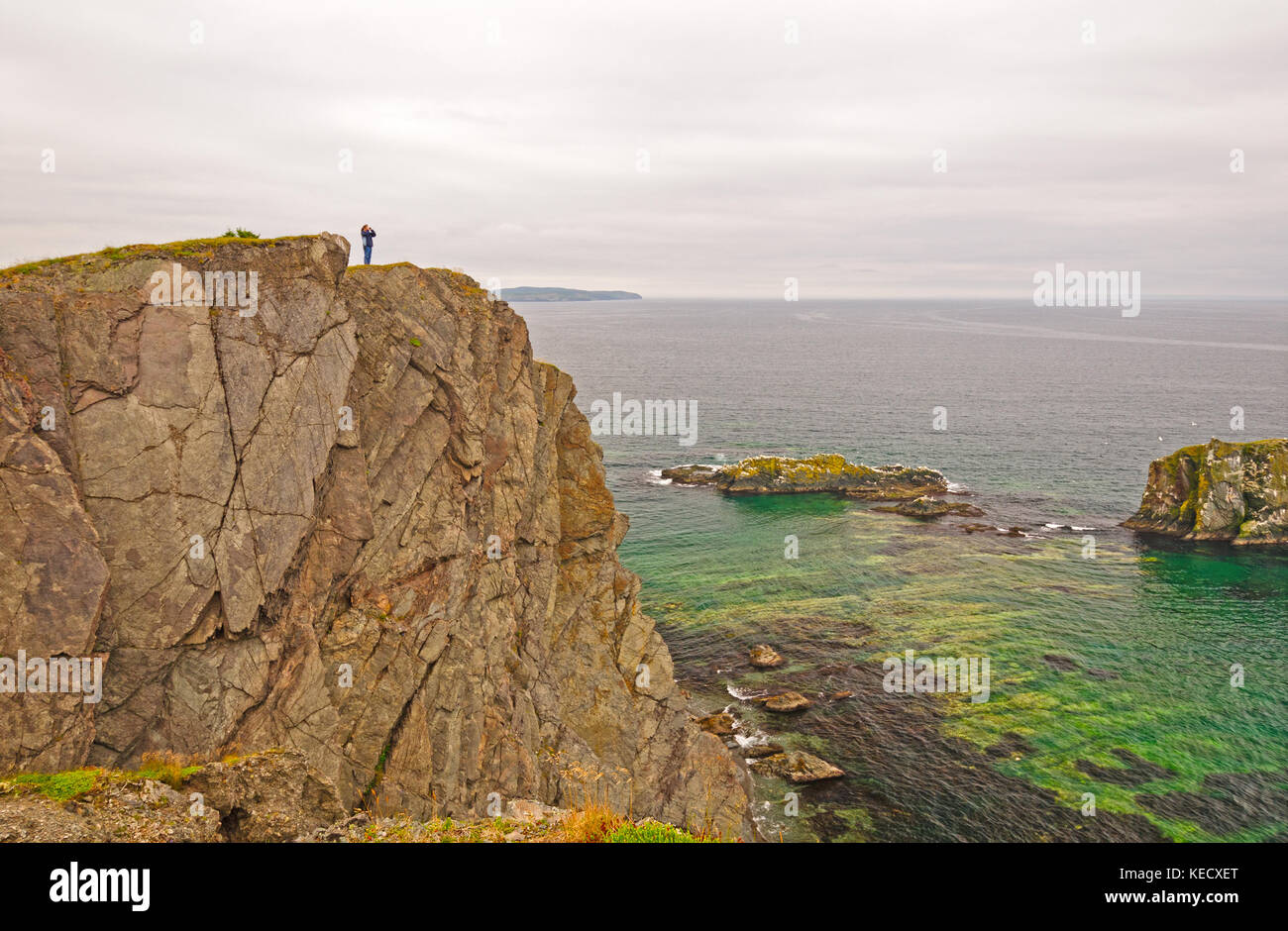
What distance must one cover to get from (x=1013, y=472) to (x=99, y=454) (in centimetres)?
11544

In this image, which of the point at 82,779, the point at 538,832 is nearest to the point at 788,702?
the point at 538,832

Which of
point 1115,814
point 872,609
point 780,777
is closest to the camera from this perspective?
point 1115,814

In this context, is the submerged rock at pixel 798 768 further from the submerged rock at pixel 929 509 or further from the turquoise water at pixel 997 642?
the submerged rock at pixel 929 509

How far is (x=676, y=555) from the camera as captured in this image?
257ft

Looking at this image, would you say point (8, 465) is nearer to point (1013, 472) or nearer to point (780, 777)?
point (780, 777)

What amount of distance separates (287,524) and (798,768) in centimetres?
3503

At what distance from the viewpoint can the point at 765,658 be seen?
56125mm

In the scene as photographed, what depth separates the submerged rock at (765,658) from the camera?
5566 cm

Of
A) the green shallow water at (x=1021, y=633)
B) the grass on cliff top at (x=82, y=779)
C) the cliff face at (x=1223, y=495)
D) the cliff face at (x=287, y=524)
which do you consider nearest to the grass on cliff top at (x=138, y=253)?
the cliff face at (x=287, y=524)

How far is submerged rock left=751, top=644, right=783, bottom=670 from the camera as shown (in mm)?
55656

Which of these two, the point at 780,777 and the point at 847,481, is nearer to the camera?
the point at 780,777

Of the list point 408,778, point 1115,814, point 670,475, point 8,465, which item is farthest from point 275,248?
point 670,475

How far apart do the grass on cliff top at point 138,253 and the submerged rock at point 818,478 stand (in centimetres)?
8329

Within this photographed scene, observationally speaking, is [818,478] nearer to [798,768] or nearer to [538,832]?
[798,768]
